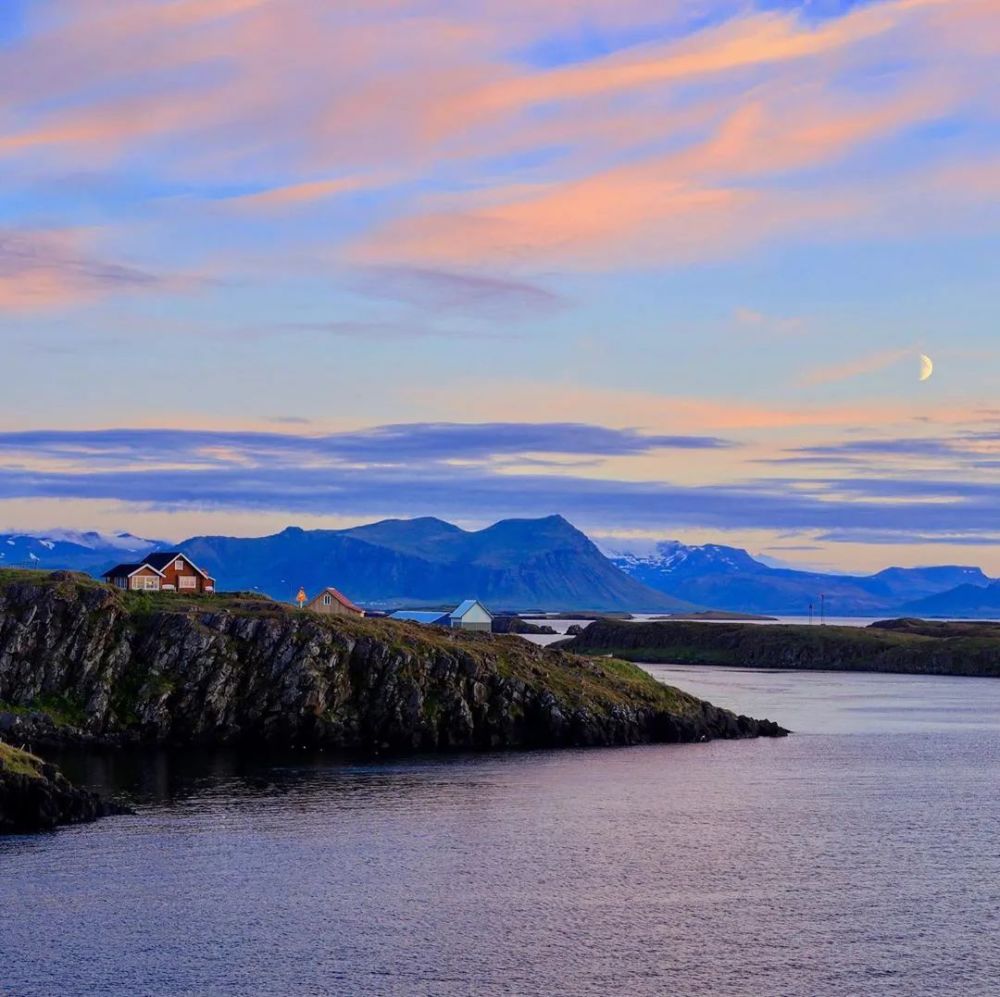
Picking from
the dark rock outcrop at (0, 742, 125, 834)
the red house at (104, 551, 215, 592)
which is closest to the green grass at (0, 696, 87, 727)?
the dark rock outcrop at (0, 742, 125, 834)

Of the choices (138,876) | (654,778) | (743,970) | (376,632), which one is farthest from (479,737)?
(743,970)

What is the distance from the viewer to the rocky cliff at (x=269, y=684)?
146 metres

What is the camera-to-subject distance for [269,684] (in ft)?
490

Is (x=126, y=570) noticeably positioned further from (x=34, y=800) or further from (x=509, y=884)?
(x=509, y=884)

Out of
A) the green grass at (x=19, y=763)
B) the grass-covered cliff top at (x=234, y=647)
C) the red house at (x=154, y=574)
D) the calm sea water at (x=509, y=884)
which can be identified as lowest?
the calm sea water at (x=509, y=884)

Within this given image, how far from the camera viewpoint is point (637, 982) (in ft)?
218

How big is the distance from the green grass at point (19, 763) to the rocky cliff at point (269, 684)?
124 ft

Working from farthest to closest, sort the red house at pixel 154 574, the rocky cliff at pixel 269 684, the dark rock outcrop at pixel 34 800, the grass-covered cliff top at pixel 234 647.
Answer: the red house at pixel 154 574, the grass-covered cliff top at pixel 234 647, the rocky cliff at pixel 269 684, the dark rock outcrop at pixel 34 800

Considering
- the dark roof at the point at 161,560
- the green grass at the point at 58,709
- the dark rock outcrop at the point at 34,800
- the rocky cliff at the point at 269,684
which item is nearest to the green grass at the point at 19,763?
the dark rock outcrop at the point at 34,800

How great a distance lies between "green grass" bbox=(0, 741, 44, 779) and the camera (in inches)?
3880

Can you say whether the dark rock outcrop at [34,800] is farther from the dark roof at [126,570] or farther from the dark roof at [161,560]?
the dark roof at [161,560]

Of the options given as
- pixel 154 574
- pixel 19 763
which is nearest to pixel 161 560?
pixel 154 574

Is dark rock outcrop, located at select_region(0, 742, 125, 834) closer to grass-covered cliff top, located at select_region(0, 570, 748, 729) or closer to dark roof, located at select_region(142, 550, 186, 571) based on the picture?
grass-covered cliff top, located at select_region(0, 570, 748, 729)

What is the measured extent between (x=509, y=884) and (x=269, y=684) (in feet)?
226
